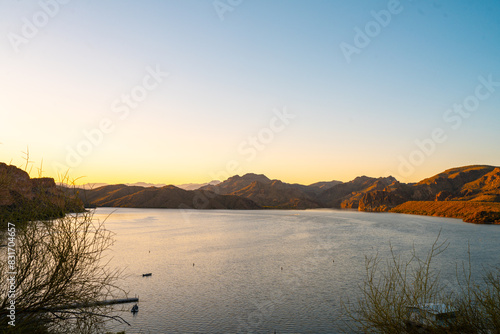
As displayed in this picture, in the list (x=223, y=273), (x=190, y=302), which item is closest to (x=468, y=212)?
(x=223, y=273)

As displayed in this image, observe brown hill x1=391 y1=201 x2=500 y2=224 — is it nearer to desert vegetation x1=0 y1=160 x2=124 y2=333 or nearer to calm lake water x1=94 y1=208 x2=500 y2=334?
calm lake water x1=94 y1=208 x2=500 y2=334

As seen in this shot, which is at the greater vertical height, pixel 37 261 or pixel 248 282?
pixel 37 261

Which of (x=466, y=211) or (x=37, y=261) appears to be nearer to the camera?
(x=37, y=261)

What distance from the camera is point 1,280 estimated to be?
12914 millimetres

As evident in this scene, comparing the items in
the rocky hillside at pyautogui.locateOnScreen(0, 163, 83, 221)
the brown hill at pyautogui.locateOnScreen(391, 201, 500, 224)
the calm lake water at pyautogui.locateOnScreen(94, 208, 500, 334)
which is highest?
the rocky hillside at pyautogui.locateOnScreen(0, 163, 83, 221)

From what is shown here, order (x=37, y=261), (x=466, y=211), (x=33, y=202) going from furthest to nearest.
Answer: (x=466, y=211) < (x=33, y=202) < (x=37, y=261)

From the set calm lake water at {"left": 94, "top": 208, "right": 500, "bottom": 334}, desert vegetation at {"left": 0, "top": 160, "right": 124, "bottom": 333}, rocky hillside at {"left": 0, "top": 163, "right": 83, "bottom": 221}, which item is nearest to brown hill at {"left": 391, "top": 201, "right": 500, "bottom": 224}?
calm lake water at {"left": 94, "top": 208, "right": 500, "bottom": 334}

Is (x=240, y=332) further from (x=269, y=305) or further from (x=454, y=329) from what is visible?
(x=454, y=329)
